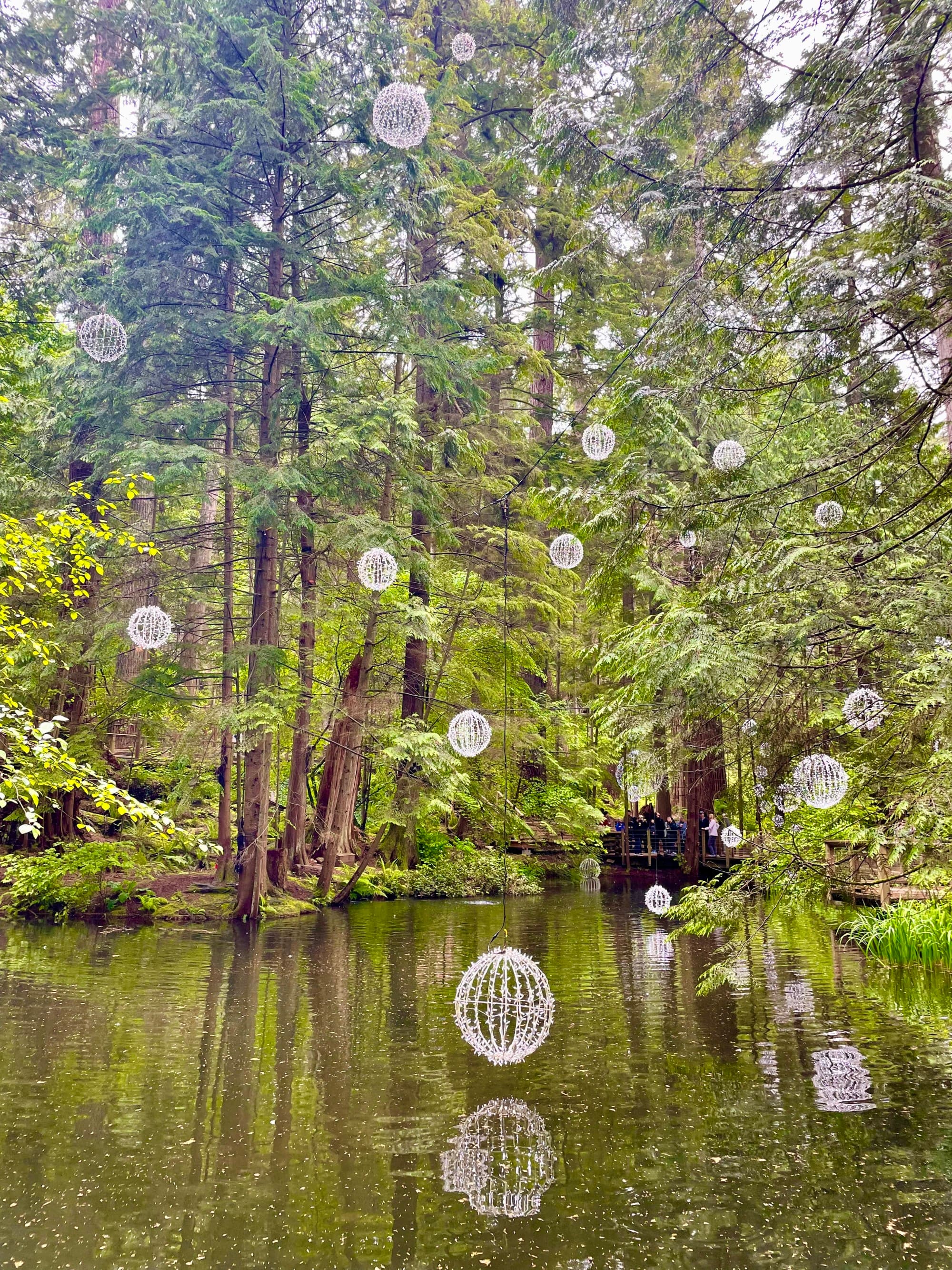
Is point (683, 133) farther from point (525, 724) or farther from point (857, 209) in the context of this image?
point (525, 724)

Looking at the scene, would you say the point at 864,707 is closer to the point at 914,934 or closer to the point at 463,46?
the point at 914,934

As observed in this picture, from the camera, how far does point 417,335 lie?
12.6 meters

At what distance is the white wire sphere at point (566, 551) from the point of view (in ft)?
30.8

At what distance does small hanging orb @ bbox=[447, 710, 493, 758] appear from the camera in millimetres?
9976

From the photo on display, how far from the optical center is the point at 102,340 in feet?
35.1

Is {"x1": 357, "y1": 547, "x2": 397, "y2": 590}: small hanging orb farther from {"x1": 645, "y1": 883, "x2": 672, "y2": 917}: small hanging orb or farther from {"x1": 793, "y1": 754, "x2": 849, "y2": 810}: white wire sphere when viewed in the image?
{"x1": 645, "y1": 883, "x2": 672, "y2": 917}: small hanging orb

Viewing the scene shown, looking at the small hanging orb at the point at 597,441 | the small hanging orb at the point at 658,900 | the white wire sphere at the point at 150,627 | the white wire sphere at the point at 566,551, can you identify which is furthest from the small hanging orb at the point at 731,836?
the white wire sphere at the point at 150,627

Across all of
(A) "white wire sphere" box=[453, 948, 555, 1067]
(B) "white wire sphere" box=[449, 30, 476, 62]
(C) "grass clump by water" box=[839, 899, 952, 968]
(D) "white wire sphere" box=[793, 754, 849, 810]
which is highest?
(B) "white wire sphere" box=[449, 30, 476, 62]

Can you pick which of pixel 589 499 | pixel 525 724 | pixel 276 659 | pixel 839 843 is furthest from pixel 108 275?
pixel 839 843

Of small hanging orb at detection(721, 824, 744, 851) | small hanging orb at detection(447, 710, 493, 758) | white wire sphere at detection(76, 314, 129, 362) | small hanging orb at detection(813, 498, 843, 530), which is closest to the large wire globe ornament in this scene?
small hanging orb at detection(447, 710, 493, 758)

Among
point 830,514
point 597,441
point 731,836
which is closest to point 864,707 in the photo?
point 830,514

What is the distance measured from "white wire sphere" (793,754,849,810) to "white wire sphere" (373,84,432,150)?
6218 mm

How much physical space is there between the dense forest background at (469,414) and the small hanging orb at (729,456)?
584mm

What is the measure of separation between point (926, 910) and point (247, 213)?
12.4 metres
